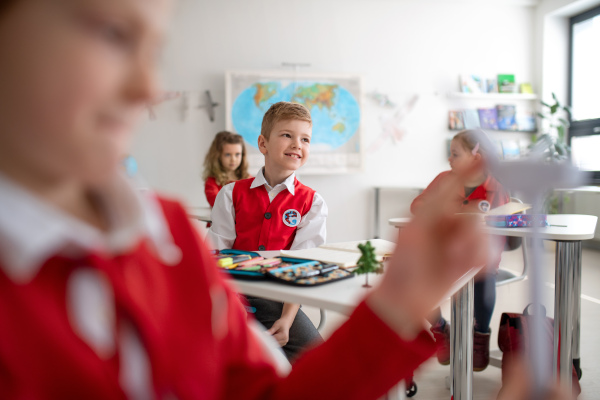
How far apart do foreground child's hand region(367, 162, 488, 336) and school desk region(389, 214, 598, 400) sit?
1038 millimetres

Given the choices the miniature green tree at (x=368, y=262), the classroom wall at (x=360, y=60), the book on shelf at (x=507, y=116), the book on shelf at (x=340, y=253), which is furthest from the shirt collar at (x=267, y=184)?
the book on shelf at (x=507, y=116)

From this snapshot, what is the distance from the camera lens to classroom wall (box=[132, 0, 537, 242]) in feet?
17.0

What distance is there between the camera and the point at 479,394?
2.05 metres

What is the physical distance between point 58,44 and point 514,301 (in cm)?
367

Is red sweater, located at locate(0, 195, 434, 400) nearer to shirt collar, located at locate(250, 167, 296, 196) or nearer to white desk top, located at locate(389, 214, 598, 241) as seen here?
white desk top, located at locate(389, 214, 598, 241)

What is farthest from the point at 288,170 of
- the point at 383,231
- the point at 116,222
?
the point at 383,231

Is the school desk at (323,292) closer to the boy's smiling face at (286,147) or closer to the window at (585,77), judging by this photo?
the boy's smiling face at (286,147)

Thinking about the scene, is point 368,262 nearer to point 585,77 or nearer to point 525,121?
point 525,121

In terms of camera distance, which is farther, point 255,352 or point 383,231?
point 383,231

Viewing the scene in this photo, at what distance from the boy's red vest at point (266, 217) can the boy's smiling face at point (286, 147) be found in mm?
109

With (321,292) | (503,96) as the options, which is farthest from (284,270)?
(503,96)

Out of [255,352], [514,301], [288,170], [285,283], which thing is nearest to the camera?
[255,352]

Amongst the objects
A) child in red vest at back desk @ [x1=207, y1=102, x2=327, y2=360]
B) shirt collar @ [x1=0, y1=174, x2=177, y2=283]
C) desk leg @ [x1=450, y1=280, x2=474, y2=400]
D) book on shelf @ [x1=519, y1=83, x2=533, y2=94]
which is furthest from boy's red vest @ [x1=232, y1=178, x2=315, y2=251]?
book on shelf @ [x1=519, y1=83, x2=533, y2=94]

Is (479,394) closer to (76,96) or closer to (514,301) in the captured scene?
(514,301)
